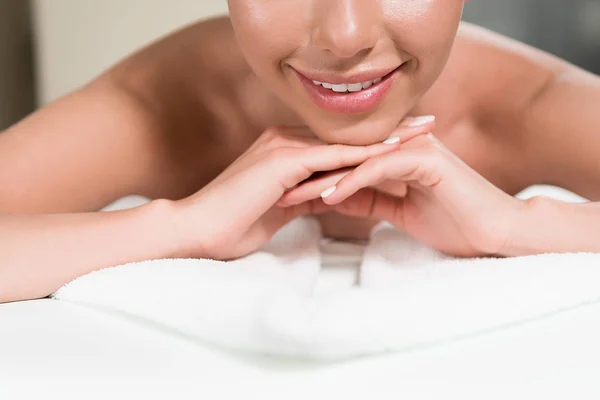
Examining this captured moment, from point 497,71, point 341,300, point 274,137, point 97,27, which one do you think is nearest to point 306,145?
point 274,137

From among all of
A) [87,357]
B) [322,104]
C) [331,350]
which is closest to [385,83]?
[322,104]

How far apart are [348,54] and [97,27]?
129 centimetres

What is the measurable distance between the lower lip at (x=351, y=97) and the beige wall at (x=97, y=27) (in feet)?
3.57

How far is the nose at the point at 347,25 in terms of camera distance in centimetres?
74

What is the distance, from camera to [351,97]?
84 cm

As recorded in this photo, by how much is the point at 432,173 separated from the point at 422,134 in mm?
79

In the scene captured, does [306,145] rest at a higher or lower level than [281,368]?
higher

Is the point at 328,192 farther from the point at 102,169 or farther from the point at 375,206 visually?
the point at 102,169

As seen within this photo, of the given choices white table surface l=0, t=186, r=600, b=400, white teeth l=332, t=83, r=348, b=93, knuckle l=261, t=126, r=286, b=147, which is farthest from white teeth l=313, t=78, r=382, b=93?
white table surface l=0, t=186, r=600, b=400

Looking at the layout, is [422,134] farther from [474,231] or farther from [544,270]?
[544,270]

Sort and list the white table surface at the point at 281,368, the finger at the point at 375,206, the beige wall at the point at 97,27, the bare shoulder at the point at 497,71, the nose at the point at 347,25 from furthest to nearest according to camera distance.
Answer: the beige wall at the point at 97,27, the bare shoulder at the point at 497,71, the finger at the point at 375,206, the nose at the point at 347,25, the white table surface at the point at 281,368

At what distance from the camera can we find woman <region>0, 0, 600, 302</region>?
0.80 meters

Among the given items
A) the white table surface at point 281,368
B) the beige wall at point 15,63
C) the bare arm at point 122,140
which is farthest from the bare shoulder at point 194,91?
the beige wall at point 15,63

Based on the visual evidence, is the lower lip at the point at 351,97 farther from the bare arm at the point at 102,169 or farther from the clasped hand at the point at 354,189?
the bare arm at the point at 102,169
